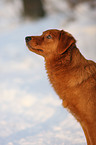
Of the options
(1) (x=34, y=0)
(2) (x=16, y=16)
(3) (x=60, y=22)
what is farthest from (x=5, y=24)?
(3) (x=60, y=22)

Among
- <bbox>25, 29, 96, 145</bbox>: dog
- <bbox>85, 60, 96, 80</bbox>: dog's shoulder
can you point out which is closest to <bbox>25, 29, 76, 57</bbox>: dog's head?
<bbox>25, 29, 96, 145</bbox>: dog

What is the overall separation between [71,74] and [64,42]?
0.47m

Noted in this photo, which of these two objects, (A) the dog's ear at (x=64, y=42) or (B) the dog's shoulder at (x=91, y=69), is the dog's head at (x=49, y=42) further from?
(B) the dog's shoulder at (x=91, y=69)

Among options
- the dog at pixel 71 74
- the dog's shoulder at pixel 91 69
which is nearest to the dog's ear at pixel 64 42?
the dog at pixel 71 74

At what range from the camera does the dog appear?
131 inches

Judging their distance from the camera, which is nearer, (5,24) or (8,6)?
(5,24)

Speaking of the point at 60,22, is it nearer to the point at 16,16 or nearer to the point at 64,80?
the point at 16,16

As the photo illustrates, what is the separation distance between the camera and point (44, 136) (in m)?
4.61

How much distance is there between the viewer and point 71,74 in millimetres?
3498

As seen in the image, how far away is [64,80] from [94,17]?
25.9ft

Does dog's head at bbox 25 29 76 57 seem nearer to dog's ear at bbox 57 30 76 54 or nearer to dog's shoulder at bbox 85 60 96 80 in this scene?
dog's ear at bbox 57 30 76 54

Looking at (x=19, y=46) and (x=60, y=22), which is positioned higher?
(x=60, y=22)

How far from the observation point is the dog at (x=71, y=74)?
3.32 meters

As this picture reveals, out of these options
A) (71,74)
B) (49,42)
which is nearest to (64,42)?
(49,42)
